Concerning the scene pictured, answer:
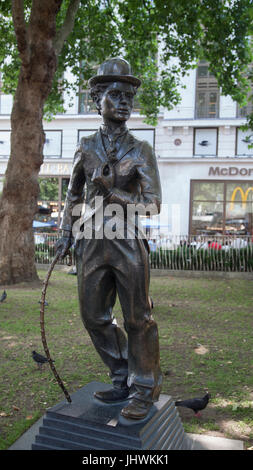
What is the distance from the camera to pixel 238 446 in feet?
12.8

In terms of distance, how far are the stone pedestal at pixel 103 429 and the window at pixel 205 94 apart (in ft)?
85.0

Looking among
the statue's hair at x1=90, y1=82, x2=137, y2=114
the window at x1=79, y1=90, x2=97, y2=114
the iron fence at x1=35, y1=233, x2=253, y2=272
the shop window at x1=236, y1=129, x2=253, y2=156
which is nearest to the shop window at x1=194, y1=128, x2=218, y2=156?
the shop window at x1=236, y1=129, x2=253, y2=156

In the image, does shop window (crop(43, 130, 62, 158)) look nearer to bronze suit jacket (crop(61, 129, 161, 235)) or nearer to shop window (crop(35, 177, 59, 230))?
shop window (crop(35, 177, 59, 230))

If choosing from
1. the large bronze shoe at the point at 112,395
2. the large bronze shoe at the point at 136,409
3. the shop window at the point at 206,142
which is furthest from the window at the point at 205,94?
the large bronze shoe at the point at 136,409

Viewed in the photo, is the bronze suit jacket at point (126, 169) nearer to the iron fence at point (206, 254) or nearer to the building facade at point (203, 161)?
the iron fence at point (206, 254)

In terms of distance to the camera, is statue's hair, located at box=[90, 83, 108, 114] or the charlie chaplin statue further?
statue's hair, located at box=[90, 83, 108, 114]

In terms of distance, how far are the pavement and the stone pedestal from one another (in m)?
0.39

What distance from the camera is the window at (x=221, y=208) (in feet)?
87.4

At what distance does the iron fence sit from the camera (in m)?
16.1

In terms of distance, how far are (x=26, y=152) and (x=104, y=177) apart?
9274 mm

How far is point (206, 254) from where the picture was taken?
16484 mm

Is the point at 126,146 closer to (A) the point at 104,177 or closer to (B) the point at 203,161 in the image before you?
(A) the point at 104,177

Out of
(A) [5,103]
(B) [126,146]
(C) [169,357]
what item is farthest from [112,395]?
(A) [5,103]
